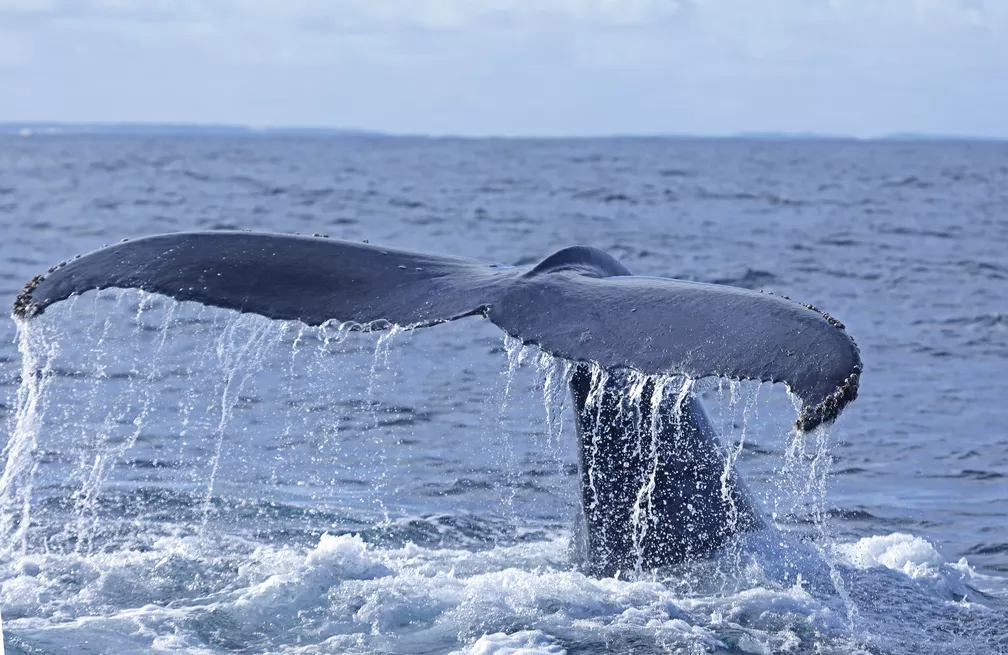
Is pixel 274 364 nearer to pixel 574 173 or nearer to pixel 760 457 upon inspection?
pixel 760 457

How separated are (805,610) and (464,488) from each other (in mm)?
2907

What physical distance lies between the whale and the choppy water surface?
16 centimetres

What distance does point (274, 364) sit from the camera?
10789 millimetres

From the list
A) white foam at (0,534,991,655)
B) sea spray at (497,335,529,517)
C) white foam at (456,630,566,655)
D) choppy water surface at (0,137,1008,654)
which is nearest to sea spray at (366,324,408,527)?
choppy water surface at (0,137,1008,654)

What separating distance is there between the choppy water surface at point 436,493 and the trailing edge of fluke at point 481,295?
186mm

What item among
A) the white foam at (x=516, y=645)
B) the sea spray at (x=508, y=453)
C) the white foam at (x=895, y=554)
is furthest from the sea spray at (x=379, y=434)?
the white foam at (x=895, y=554)

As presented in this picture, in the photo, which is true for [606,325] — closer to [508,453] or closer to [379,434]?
[508,453]

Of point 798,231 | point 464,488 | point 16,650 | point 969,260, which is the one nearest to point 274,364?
point 464,488

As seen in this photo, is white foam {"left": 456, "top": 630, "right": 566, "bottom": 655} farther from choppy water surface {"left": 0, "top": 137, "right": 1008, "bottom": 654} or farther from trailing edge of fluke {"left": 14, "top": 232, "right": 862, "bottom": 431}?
trailing edge of fluke {"left": 14, "top": 232, "right": 862, "bottom": 431}

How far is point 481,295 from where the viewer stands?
4238 mm

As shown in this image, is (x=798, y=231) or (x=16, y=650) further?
(x=798, y=231)

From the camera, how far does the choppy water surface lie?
5.03 metres

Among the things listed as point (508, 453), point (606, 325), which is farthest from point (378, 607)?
point (508, 453)

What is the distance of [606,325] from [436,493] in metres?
3.76
